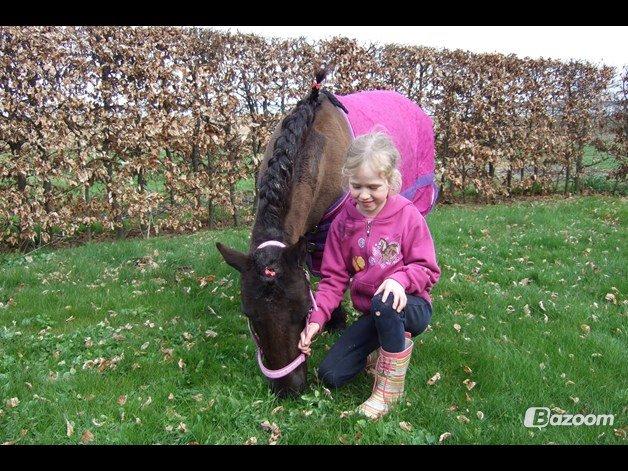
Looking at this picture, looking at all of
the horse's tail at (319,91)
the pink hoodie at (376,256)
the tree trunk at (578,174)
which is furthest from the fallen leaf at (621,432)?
the tree trunk at (578,174)

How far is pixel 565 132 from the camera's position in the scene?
12211mm

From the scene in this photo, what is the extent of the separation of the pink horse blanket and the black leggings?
0.85m

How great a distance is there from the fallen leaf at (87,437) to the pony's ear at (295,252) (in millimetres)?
1667

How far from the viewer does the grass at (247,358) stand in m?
3.12

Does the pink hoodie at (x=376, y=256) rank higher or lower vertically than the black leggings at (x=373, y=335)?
higher

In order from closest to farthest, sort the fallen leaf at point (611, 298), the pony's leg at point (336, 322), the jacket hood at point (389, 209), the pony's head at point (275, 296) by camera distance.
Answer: the pony's head at point (275, 296)
the jacket hood at point (389, 209)
the pony's leg at point (336, 322)
the fallen leaf at point (611, 298)

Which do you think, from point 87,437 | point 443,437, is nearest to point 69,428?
point 87,437

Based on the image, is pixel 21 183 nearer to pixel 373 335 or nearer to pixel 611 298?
pixel 373 335

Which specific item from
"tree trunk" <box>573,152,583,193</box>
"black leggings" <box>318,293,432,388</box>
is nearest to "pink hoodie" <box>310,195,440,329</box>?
"black leggings" <box>318,293,432,388</box>

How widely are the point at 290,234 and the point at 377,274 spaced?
701mm

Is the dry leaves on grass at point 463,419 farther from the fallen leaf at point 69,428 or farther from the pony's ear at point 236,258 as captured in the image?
the fallen leaf at point 69,428

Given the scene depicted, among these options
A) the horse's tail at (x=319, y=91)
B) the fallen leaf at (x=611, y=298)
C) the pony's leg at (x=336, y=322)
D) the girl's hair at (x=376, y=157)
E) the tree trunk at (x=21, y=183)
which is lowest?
the fallen leaf at (x=611, y=298)

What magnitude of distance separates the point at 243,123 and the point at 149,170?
1.94 meters

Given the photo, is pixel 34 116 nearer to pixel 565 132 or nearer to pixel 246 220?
pixel 246 220
